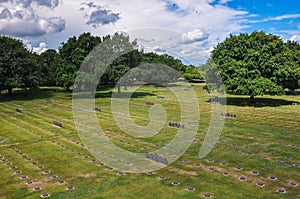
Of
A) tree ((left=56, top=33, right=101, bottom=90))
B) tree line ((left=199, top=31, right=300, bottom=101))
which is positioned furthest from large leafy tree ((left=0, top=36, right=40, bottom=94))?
tree line ((left=199, top=31, right=300, bottom=101))

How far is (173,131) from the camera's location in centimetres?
2533

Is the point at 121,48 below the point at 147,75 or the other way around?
the other way around

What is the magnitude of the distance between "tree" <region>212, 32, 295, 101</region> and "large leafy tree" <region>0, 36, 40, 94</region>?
35.1 meters

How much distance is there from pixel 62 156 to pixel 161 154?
21.7 feet

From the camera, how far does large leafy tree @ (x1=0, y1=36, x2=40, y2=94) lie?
5003 cm

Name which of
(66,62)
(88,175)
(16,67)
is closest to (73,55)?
(66,62)

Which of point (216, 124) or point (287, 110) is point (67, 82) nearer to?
point (216, 124)

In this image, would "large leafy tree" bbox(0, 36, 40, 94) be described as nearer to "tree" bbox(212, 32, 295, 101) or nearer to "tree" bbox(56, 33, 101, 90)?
"tree" bbox(56, 33, 101, 90)

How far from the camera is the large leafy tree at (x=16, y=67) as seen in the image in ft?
164

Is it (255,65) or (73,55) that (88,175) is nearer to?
(255,65)

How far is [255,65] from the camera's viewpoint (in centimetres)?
4091

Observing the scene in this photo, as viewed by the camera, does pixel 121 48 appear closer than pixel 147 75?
Yes

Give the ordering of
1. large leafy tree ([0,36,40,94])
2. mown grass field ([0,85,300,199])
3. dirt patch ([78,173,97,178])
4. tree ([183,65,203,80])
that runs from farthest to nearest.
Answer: tree ([183,65,203,80])
large leafy tree ([0,36,40,94])
dirt patch ([78,173,97,178])
mown grass field ([0,85,300,199])

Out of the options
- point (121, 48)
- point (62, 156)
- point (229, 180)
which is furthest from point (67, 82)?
point (229, 180)
